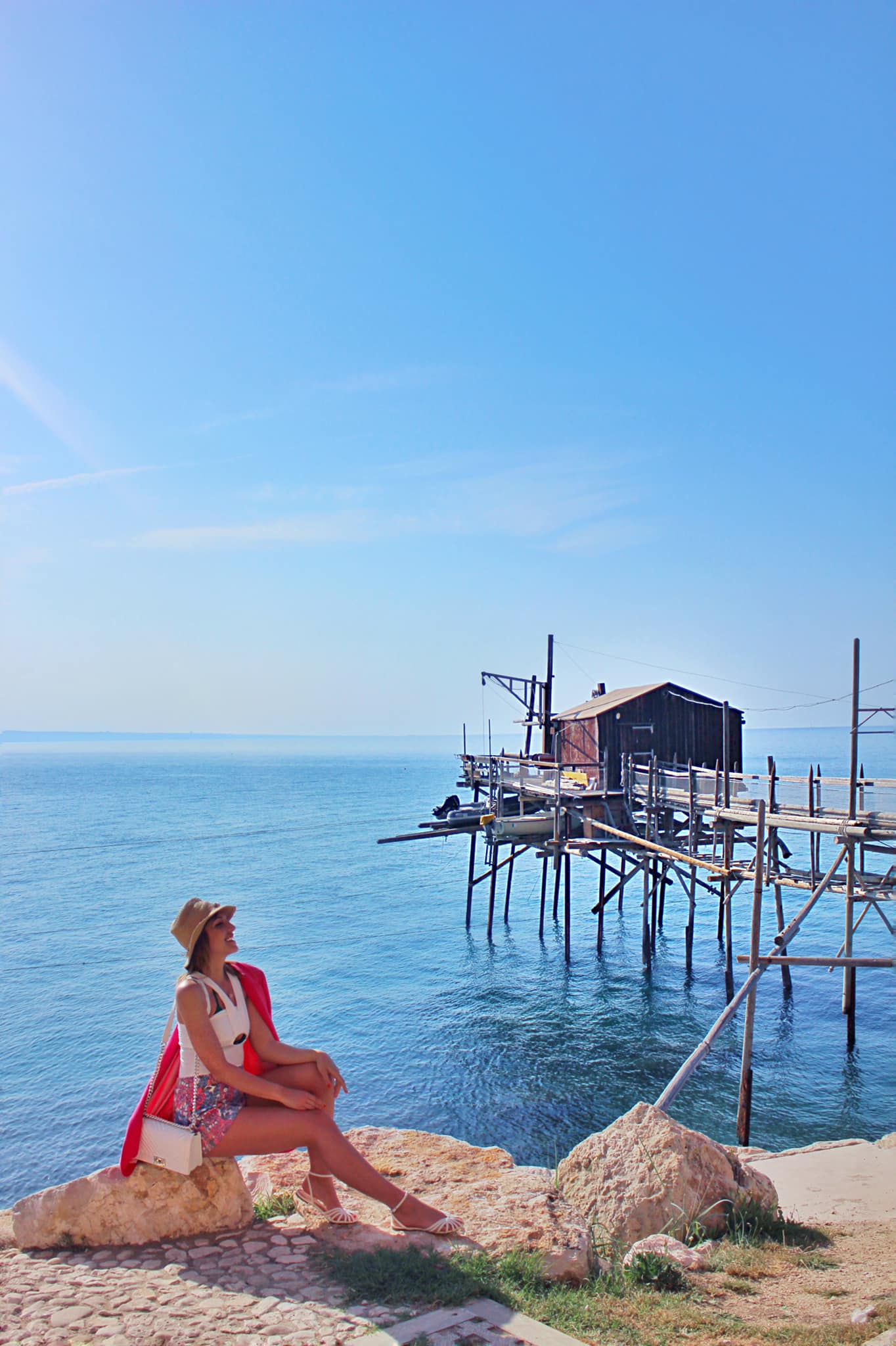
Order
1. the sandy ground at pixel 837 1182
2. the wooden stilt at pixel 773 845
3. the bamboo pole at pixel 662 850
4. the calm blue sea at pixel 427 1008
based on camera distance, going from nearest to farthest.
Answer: the sandy ground at pixel 837 1182 → the calm blue sea at pixel 427 1008 → the wooden stilt at pixel 773 845 → the bamboo pole at pixel 662 850

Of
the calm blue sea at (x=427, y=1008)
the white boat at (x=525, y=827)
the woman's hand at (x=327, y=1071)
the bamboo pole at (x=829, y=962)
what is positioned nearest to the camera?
the woman's hand at (x=327, y=1071)

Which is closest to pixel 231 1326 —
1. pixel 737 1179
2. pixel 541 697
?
pixel 737 1179

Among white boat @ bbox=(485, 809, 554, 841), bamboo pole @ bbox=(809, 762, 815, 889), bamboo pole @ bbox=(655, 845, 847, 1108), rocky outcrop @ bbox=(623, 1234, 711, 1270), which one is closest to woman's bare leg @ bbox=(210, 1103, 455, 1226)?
rocky outcrop @ bbox=(623, 1234, 711, 1270)

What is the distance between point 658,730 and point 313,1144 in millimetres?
24081

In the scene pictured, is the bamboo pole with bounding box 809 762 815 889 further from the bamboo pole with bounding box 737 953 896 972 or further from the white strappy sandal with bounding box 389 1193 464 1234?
the white strappy sandal with bounding box 389 1193 464 1234

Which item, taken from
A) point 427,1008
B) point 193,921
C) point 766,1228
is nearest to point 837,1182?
point 766,1228

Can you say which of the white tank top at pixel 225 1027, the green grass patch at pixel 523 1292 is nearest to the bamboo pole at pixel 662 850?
the green grass patch at pixel 523 1292

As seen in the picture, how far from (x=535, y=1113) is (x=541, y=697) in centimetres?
2191

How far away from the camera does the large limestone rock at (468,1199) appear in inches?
220

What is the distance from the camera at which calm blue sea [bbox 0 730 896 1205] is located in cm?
1534

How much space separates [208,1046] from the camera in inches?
209

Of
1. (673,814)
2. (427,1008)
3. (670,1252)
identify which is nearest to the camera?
(670,1252)

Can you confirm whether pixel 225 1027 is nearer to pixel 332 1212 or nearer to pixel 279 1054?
pixel 279 1054

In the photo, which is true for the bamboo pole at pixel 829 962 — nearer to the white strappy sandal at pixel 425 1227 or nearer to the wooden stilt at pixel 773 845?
the wooden stilt at pixel 773 845
